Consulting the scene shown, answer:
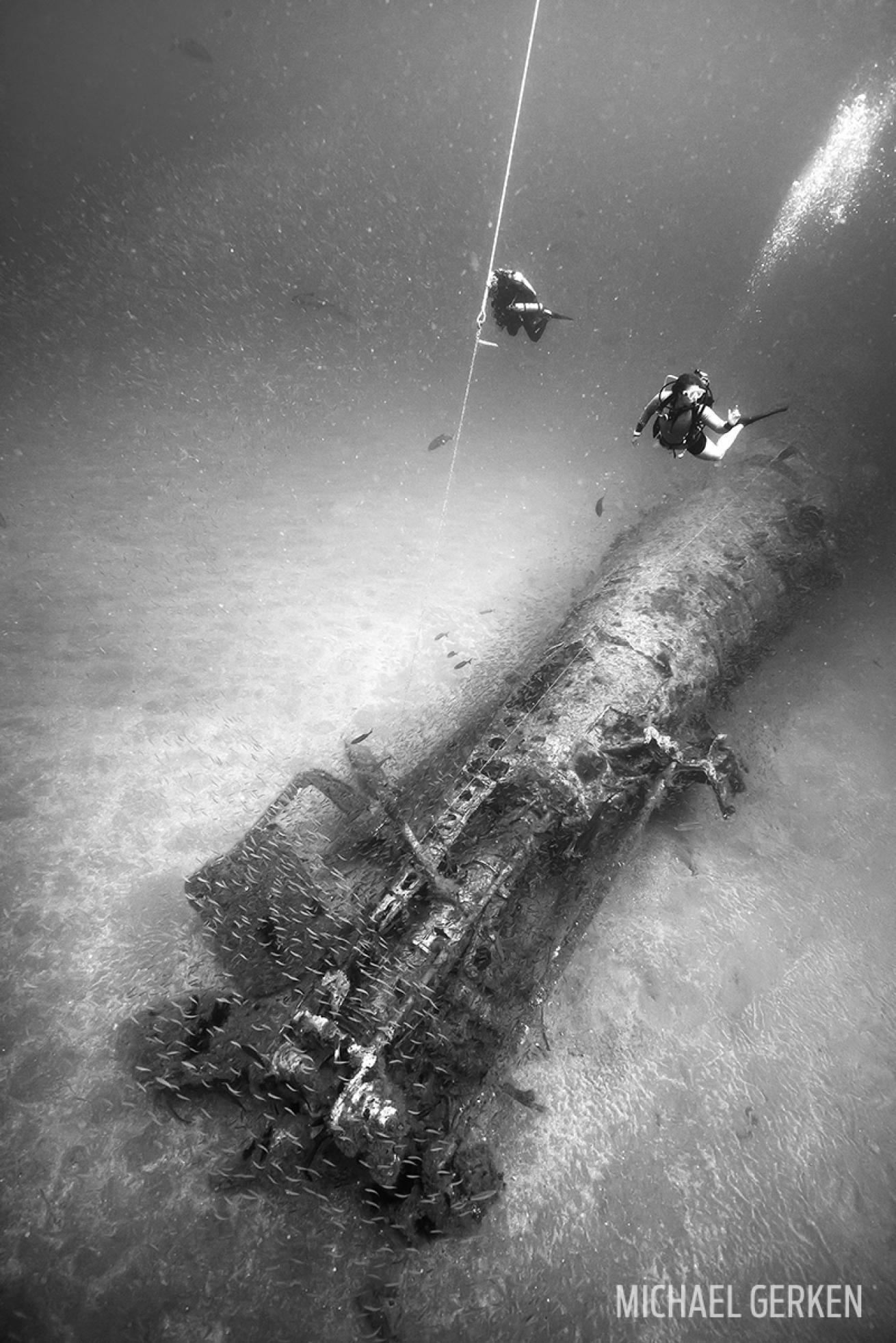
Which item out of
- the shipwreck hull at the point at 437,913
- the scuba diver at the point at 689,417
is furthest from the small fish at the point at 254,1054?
the scuba diver at the point at 689,417

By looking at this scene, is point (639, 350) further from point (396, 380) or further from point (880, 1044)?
point (880, 1044)

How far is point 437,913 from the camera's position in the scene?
8.08 ft

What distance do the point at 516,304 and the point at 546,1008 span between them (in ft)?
19.3

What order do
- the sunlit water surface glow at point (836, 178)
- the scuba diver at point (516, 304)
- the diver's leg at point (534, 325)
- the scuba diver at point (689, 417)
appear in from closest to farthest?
the scuba diver at point (689, 417) → the scuba diver at point (516, 304) → the diver's leg at point (534, 325) → the sunlit water surface glow at point (836, 178)

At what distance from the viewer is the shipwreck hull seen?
206 centimetres

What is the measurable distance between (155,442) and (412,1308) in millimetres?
9215

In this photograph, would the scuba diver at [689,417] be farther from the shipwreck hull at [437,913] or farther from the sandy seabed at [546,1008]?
the sandy seabed at [546,1008]

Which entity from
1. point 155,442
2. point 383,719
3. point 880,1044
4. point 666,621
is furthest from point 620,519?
point 155,442

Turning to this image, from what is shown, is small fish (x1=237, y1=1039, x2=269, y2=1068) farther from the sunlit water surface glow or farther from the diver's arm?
the sunlit water surface glow

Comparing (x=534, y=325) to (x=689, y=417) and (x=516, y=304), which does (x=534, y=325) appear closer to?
(x=516, y=304)

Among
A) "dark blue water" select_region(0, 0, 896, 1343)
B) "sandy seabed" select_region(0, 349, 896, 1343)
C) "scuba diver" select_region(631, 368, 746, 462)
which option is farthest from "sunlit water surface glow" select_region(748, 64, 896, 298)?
"scuba diver" select_region(631, 368, 746, 462)

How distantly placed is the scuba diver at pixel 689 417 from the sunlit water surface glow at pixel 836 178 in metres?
12.7

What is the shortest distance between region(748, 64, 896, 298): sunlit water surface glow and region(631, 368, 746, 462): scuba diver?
12730 millimetres

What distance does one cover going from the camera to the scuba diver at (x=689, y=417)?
12.0 feet
